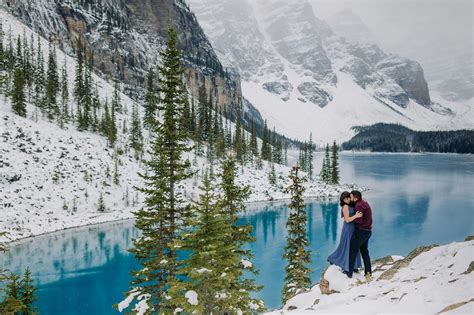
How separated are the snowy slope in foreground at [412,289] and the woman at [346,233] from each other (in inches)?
15.8

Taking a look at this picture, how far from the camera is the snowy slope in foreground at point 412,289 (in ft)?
23.4

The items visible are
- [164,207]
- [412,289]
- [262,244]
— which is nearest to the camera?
[412,289]

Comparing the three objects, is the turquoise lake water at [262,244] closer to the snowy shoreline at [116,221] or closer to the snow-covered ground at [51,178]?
the snowy shoreline at [116,221]

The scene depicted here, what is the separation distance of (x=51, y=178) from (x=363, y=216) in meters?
56.9

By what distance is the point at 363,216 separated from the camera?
11141 millimetres

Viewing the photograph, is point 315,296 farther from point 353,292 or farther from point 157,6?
point 157,6

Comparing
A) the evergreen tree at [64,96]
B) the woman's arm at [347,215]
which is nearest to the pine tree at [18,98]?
the evergreen tree at [64,96]

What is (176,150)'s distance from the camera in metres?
17.7

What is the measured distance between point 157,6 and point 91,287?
159m

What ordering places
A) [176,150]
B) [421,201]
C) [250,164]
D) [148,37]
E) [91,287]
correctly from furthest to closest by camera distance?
[148,37] → [250,164] → [421,201] → [91,287] → [176,150]

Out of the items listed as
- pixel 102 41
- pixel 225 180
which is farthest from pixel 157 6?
pixel 225 180

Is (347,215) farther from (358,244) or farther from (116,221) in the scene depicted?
(116,221)

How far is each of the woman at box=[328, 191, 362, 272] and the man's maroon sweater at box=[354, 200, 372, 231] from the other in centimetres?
20

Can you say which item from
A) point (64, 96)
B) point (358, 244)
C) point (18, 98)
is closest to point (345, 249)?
point (358, 244)
